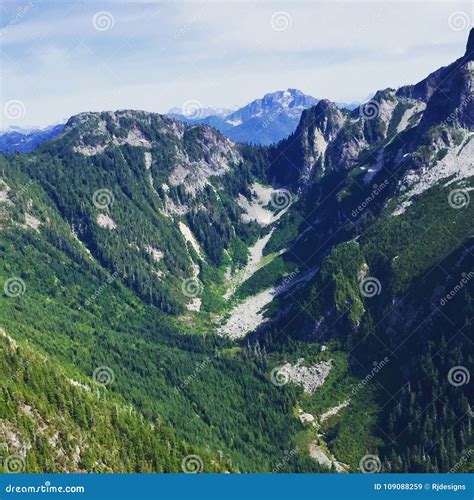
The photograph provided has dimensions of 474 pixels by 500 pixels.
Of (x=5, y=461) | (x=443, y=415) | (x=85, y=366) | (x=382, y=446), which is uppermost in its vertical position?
(x=5, y=461)

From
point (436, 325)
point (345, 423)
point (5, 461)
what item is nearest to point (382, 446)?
point (345, 423)

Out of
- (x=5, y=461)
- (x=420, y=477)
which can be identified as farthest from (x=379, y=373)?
(x=5, y=461)

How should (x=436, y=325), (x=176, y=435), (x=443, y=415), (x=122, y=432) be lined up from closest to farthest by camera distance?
(x=122, y=432) → (x=176, y=435) → (x=443, y=415) → (x=436, y=325)

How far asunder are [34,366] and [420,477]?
85.9 meters

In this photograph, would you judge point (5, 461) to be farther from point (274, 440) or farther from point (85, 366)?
point (274, 440)

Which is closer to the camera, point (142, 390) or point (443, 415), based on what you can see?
point (443, 415)

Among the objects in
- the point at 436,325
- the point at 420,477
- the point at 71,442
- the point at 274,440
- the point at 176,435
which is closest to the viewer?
the point at 420,477

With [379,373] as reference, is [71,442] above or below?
above

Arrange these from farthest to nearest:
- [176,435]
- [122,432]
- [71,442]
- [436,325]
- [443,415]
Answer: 1. [436,325]
2. [443,415]
3. [176,435]
4. [122,432]
5. [71,442]

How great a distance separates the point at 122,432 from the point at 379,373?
9617cm

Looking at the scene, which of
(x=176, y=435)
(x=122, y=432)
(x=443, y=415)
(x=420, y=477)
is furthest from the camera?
(x=443, y=415)

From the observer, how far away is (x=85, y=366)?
7298 inches

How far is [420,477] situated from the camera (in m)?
108

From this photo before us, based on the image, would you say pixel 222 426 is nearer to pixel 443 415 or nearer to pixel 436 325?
pixel 443 415
